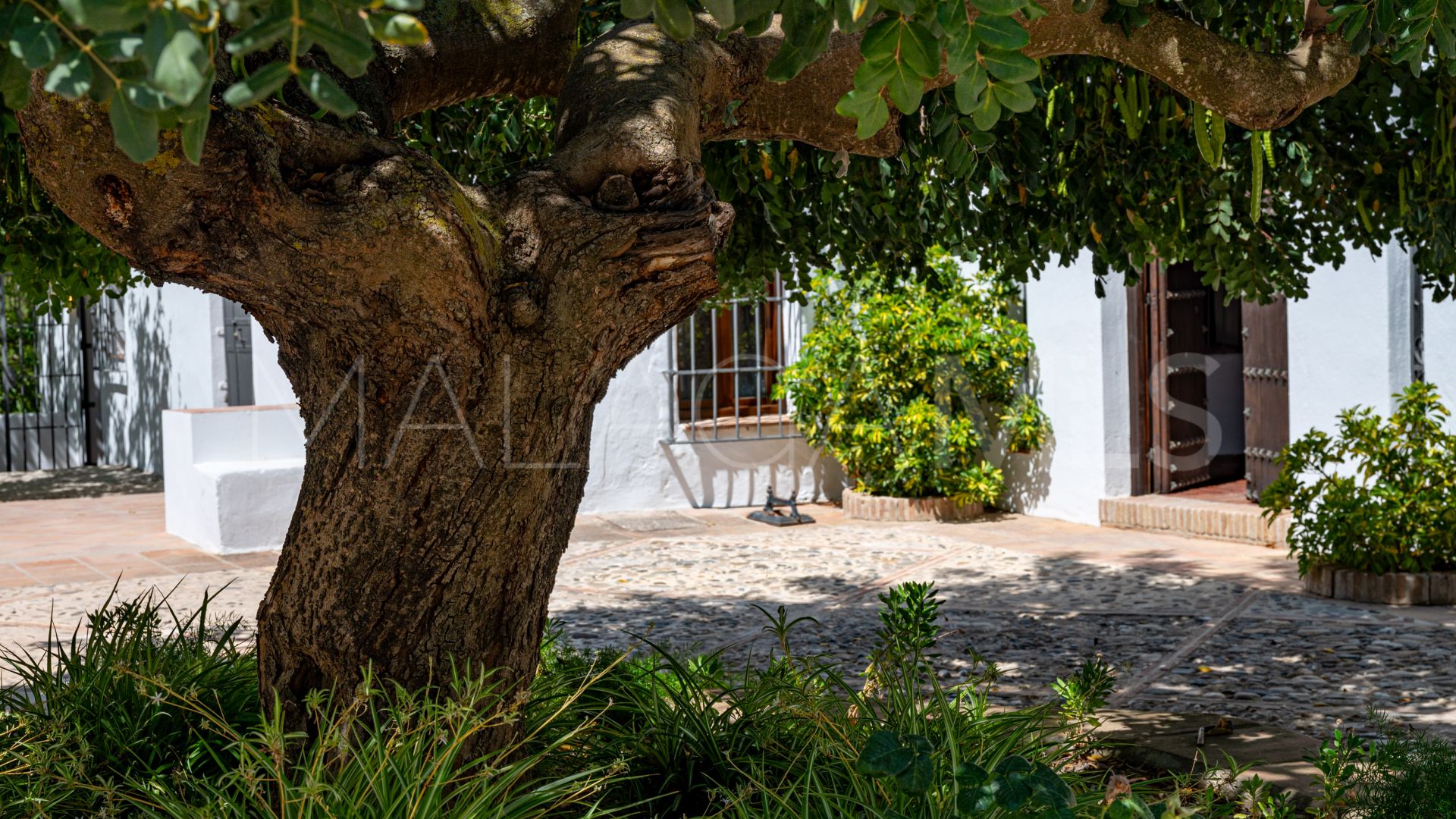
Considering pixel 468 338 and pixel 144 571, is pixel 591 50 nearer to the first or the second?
pixel 468 338

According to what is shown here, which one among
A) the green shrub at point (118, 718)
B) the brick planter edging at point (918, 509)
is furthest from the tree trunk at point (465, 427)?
the brick planter edging at point (918, 509)

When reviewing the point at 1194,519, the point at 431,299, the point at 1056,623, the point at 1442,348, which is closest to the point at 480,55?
the point at 431,299

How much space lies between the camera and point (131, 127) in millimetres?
1429

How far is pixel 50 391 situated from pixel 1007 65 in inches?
627

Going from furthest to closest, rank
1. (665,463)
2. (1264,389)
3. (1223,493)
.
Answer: (665,463)
(1223,493)
(1264,389)

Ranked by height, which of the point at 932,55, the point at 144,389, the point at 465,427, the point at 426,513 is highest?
the point at 932,55

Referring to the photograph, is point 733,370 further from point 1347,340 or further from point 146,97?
point 146,97

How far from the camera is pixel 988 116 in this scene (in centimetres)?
209

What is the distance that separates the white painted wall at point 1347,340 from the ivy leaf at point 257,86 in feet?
Answer: 25.3

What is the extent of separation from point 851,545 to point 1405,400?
370 centimetres

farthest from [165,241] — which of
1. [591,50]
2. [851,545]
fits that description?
[851,545]

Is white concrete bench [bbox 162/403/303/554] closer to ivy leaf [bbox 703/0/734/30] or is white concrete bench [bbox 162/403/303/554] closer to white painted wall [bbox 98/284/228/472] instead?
white painted wall [bbox 98/284/228/472]

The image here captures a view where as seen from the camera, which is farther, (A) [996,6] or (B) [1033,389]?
(B) [1033,389]

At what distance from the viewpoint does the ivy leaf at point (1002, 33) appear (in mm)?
1889
